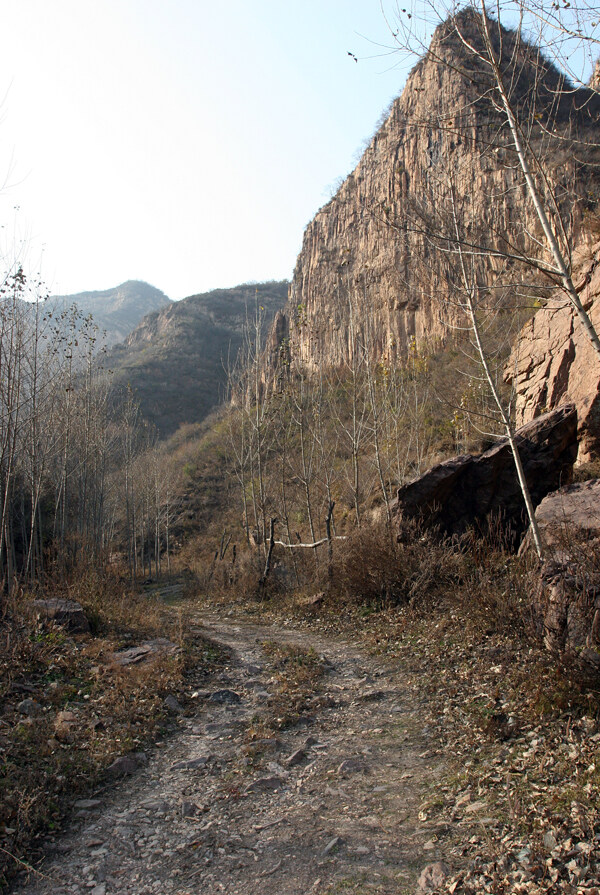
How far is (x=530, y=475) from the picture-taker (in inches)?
357

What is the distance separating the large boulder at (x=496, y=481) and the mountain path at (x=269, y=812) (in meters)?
3.97

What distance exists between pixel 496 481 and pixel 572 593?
5.18 metres

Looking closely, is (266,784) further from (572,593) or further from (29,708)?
(572,593)

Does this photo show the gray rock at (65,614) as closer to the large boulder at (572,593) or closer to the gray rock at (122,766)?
the gray rock at (122,766)

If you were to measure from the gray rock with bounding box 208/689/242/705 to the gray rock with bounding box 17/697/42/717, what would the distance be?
5.76 feet

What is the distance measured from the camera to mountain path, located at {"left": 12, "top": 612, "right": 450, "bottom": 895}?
306 cm

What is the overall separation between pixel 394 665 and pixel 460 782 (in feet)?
10.2

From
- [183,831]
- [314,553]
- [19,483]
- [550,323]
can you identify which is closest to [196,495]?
[19,483]

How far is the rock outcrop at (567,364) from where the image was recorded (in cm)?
947

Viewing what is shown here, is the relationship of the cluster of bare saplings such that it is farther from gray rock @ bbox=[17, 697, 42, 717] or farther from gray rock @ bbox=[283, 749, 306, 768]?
gray rock @ bbox=[283, 749, 306, 768]

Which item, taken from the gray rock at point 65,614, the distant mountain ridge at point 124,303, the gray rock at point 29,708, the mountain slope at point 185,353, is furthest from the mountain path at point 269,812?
the distant mountain ridge at point 124,303

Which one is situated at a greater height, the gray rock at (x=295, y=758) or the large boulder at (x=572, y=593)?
the large boulder at (x=572, y=593)

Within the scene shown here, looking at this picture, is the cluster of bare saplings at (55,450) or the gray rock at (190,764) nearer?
the gray rock at (190,764)

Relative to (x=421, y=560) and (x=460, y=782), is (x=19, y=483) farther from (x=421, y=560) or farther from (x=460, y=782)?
(x=460, y=782)
